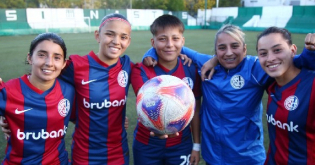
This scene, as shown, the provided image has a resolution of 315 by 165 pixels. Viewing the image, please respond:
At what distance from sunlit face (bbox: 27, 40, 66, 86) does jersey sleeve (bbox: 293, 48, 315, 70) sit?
6.86 feet

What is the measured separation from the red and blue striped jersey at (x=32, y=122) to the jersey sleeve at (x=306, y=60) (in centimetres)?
212

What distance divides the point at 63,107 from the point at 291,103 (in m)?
2.01

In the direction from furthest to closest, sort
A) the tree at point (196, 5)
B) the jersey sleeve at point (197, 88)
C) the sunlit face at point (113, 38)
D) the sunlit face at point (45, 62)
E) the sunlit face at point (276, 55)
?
1. the tree at point (196, 5)
2. the jersey sleeve at point (197, 88)
3. the sunlit face at point (113, 38)
4. the sunlit face at point (45, 62)
5. the sunlit face at point (276, 55)

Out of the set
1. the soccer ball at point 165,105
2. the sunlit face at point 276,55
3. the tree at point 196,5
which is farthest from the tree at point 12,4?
the sunlit face at point 276,55

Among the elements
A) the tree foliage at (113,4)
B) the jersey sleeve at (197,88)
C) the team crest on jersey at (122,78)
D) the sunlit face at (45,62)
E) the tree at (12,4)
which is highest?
the tree foliage at (113,4)

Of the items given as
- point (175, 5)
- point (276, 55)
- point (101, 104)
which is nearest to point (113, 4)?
point (175, 5)

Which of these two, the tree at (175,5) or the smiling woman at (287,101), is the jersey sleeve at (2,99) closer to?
the smiling woman at (287,101)

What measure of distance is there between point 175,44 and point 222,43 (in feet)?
1.51

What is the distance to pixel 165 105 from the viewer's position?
2.08 metres

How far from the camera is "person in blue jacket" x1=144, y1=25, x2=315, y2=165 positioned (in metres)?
2.47

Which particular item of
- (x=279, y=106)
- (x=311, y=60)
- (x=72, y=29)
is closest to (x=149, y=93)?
(x=279, y=106)

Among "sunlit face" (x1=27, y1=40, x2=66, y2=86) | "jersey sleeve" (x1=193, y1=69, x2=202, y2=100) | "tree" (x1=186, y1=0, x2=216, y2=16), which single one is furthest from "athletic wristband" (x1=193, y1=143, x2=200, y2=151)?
"tree" (x1=186, y1=0, x2=216, y2=16)

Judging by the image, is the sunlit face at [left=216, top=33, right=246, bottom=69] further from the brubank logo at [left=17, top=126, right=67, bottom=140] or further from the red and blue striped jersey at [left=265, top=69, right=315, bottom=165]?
the brubank logo at [left=17, top=126, right=67, bottom=140]

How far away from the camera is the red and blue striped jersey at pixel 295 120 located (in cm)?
214
